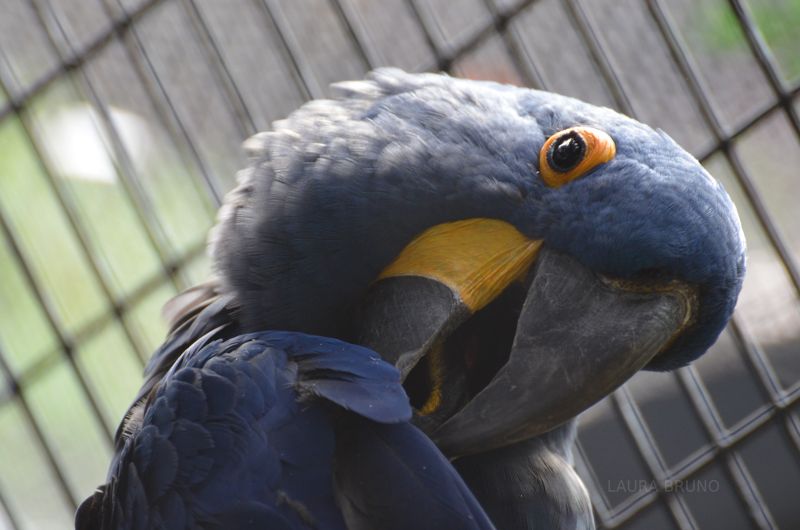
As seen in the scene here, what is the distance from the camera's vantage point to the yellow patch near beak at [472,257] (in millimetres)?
1567

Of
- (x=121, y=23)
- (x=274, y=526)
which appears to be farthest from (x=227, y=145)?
(x=274, y=526)

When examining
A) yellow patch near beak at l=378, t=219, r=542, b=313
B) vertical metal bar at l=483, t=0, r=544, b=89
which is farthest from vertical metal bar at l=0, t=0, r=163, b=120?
yellow patch near beak at l=378, t=219, r=542, b=313

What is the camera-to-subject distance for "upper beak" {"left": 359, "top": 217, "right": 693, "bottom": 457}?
147cm

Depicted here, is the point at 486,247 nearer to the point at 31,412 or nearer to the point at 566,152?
the point at 566,152

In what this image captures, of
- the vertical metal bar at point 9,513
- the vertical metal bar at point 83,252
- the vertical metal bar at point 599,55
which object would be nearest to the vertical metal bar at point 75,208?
the vertical metal bar at point 83,252

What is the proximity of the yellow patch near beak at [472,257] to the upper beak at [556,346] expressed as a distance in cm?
3

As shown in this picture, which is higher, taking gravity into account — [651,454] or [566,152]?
[566,152]

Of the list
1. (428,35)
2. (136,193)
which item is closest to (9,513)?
(136,193)

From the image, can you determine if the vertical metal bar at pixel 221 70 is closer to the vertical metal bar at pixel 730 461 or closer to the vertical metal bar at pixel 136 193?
the vertical metal bar at pixel 136 193

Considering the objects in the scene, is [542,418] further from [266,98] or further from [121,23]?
[121,23]

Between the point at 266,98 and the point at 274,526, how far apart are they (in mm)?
1279

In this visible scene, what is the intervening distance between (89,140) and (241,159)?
0.41m

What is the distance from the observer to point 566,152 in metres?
1.57

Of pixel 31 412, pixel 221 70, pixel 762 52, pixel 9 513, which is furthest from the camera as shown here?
pixel 9 513
